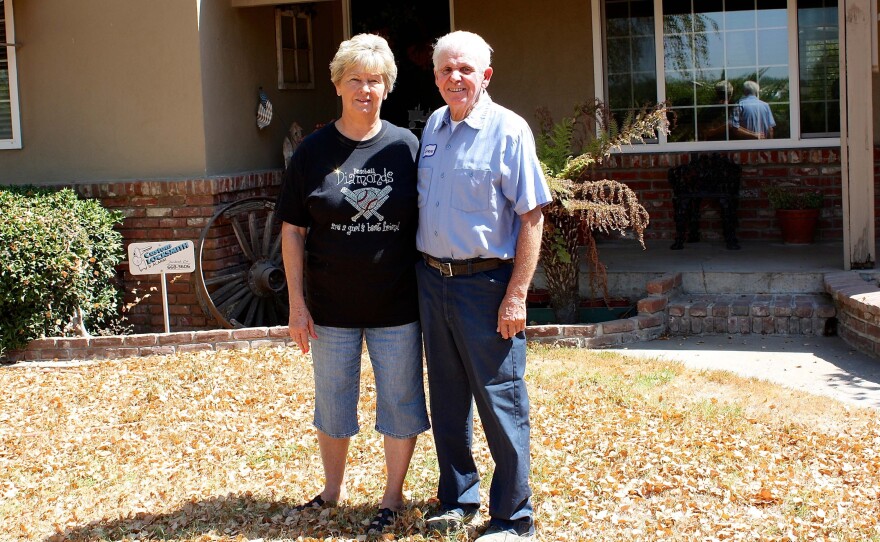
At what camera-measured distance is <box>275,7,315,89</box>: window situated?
9.30 m

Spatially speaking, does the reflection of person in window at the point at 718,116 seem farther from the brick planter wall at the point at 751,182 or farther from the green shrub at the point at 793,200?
the green shrub at the point at 793,200

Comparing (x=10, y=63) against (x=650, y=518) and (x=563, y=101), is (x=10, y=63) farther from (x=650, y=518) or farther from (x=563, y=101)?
(x=650, y=518)

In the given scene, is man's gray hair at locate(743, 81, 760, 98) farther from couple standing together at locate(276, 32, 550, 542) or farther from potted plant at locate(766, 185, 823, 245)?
couple standing together at locate(276, 32, 550, 542)

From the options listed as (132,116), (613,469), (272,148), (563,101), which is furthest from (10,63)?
(613,469)

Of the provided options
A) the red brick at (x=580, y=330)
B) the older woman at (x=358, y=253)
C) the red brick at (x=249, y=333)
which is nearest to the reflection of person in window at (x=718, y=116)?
the red brick at (x=580, y=330)

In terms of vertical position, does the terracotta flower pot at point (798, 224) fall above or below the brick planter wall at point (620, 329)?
above

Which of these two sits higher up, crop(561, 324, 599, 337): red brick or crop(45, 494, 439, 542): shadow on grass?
crop(561, 324, 599, 337): red brick

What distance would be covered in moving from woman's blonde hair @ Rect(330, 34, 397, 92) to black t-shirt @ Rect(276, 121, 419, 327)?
24 cm

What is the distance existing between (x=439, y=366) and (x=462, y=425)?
0.26 m

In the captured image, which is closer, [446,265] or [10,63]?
[446,265]

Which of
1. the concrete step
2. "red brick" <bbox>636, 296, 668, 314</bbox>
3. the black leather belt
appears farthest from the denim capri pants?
the concrete step

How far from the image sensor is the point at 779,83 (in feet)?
30.0

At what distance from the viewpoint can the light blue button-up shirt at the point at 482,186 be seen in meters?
3.76

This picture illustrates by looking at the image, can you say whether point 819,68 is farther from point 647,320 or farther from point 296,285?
point 296,285
